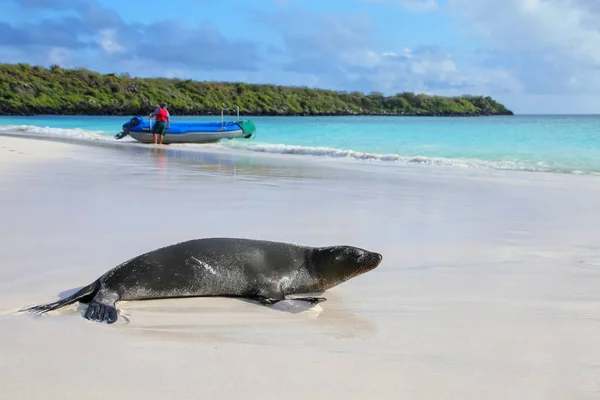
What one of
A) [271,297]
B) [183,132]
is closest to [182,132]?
[183,132]

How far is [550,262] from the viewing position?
5.20m

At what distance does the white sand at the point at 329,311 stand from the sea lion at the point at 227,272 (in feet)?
0.30

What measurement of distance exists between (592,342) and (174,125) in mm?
25645

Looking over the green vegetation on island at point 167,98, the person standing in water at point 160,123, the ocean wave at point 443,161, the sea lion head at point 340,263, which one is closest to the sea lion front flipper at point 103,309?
the sea lion head at point 340,263

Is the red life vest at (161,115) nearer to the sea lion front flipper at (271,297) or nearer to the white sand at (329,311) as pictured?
the white sand at (329,311)

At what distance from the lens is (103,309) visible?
3.54 metres

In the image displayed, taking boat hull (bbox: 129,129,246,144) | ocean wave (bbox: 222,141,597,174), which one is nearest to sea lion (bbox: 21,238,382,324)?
ocean wave (bbox: 222,141,597,174)

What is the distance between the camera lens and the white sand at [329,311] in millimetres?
2676

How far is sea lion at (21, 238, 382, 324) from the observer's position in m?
3.87

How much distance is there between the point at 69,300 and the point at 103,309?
0.89 feet

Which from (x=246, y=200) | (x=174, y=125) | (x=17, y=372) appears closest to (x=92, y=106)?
(x=174, y=125)

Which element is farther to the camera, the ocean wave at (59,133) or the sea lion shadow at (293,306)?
the ocean wave at (59,133)

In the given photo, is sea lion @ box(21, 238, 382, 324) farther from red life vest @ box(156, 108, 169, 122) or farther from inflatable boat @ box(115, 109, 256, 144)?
inflatable boat @ box(115, 109, 256, 144)

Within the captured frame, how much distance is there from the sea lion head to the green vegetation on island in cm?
7949
